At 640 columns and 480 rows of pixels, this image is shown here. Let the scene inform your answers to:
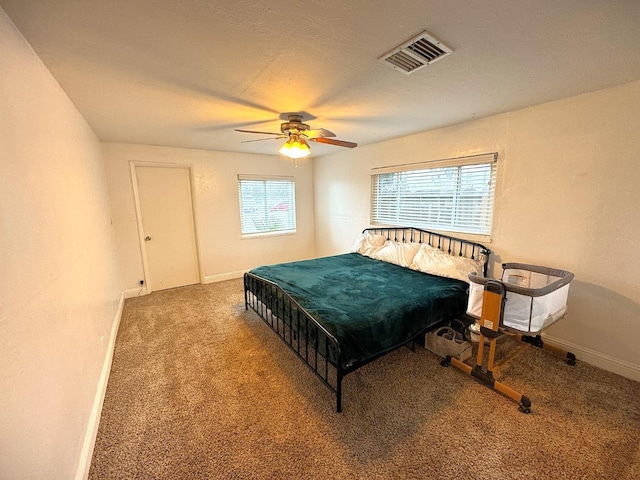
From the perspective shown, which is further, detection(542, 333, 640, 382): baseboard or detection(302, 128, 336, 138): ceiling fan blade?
detection(302, 128, 336, 138): ceiling fan blade

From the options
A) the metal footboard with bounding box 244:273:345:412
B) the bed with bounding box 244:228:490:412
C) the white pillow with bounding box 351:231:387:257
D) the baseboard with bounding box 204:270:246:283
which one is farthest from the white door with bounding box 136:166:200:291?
the white pillow with bounding box 351:231:387:257

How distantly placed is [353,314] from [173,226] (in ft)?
12.2

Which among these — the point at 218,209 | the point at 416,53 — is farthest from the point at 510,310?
the point at 218,209

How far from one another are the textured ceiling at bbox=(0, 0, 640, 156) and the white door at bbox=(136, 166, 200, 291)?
1.57 meters

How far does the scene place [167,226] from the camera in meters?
4.36

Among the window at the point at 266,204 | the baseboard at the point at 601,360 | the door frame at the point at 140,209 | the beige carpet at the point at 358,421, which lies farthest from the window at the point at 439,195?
the door frame at the point at 140,209

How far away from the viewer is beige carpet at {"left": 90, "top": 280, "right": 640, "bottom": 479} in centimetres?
150

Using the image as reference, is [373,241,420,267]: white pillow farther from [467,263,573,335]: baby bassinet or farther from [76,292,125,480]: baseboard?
[76,292,125,480]: baseboard

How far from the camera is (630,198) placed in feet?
6.81

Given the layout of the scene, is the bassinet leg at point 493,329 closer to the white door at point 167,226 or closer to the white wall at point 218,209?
the white wall at point 218,209

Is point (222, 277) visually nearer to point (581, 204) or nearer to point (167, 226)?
point (167, 226)

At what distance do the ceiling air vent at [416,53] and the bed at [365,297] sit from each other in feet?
5.97

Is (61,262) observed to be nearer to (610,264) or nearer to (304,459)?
(304,459)

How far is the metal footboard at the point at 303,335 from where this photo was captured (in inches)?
73.0
